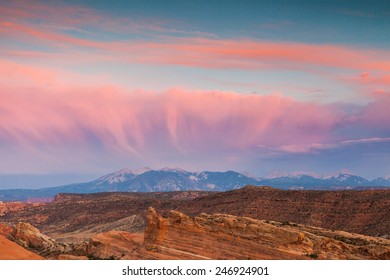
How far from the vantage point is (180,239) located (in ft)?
144

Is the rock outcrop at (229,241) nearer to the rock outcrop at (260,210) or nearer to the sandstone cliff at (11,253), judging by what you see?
the sandstone cliff at (11,253)

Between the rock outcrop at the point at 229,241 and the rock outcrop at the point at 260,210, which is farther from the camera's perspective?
the rock outcrop at the point at 260,210

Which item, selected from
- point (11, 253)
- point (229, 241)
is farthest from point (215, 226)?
point (11, 253)

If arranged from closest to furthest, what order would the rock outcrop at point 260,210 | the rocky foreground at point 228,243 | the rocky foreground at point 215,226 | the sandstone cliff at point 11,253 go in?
the sandstone cliff at point 11,253 < the rocky foreground at point 228,243 < the rocky foreground at point 215,226 < the rock outcrop at point 260,210

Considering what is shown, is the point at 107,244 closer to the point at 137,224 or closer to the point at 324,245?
the point at 324,245

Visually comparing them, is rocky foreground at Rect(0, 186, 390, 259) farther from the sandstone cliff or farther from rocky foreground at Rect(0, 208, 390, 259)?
the sandstone cliff

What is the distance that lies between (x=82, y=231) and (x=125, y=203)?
2705 cm

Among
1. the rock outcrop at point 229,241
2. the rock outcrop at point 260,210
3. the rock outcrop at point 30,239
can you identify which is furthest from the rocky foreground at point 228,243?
the rock outcrop at point 260,210

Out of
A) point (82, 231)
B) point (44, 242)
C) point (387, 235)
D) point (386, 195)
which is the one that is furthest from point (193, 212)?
point (44, 242)

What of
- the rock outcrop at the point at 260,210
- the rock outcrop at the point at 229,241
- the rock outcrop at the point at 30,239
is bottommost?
the rock outcrop at the point at 229,241

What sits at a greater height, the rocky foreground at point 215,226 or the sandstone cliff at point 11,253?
the rocky foreground at point 215,226

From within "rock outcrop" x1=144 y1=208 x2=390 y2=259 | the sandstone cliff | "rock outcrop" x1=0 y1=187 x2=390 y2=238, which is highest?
"rock outcrop" x1=0 y1=187 x2=390 y2=238

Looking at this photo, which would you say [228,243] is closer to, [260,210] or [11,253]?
[11,253]

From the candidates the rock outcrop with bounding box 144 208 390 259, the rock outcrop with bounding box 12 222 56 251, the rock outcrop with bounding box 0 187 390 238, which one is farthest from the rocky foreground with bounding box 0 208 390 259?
the rock outcrop with bounding box 0 187 390 238
